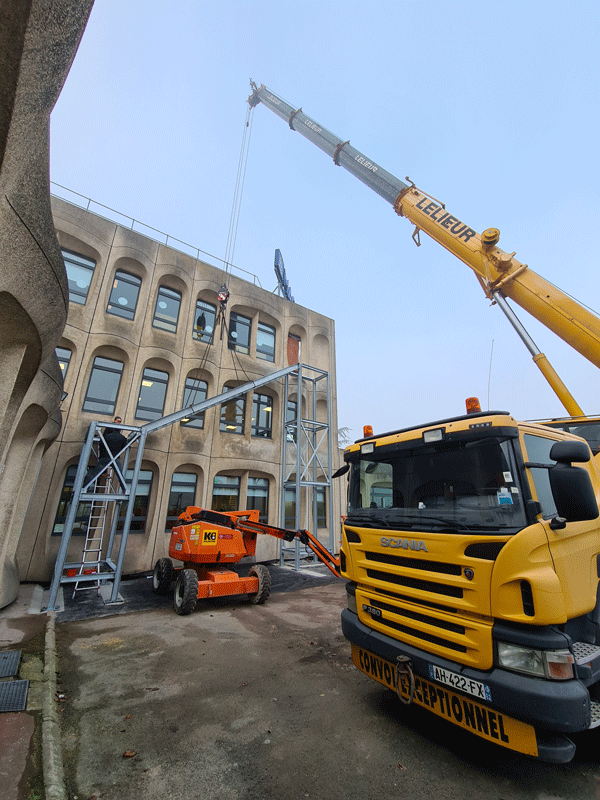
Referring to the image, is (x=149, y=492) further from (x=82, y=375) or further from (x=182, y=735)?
(x=182, y=735)

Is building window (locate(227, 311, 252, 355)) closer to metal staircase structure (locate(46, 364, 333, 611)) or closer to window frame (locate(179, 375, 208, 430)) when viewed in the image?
window frame (locate(179, 375, 208, 430))

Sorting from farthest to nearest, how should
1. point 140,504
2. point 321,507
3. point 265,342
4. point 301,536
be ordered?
1. point 321,507
2. point 265,342
3. point 140,504
4. point 301,536

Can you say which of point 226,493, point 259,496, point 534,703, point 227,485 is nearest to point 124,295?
point 227,485

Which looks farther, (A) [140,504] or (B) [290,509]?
(B) [290,509]

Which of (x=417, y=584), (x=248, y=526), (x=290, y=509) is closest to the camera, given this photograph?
(x=417, y=584)

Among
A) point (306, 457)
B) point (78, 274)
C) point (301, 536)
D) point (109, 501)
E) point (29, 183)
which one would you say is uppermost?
point (78, 274)

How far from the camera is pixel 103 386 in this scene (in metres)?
13.1

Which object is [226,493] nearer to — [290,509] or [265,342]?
[290,509]

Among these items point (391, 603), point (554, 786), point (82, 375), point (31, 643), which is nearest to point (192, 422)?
point (82, 375)

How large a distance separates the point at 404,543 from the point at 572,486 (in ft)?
5.09

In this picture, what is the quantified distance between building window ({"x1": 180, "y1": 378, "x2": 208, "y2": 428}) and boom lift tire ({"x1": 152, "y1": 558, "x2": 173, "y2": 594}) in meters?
5.80

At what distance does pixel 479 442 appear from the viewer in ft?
11.1

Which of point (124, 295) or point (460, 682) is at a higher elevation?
point (124, 295)

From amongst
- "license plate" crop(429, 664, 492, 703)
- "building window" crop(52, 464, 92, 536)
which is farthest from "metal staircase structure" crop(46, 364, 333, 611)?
"license plate" crop(429, 664, 492, 703)
